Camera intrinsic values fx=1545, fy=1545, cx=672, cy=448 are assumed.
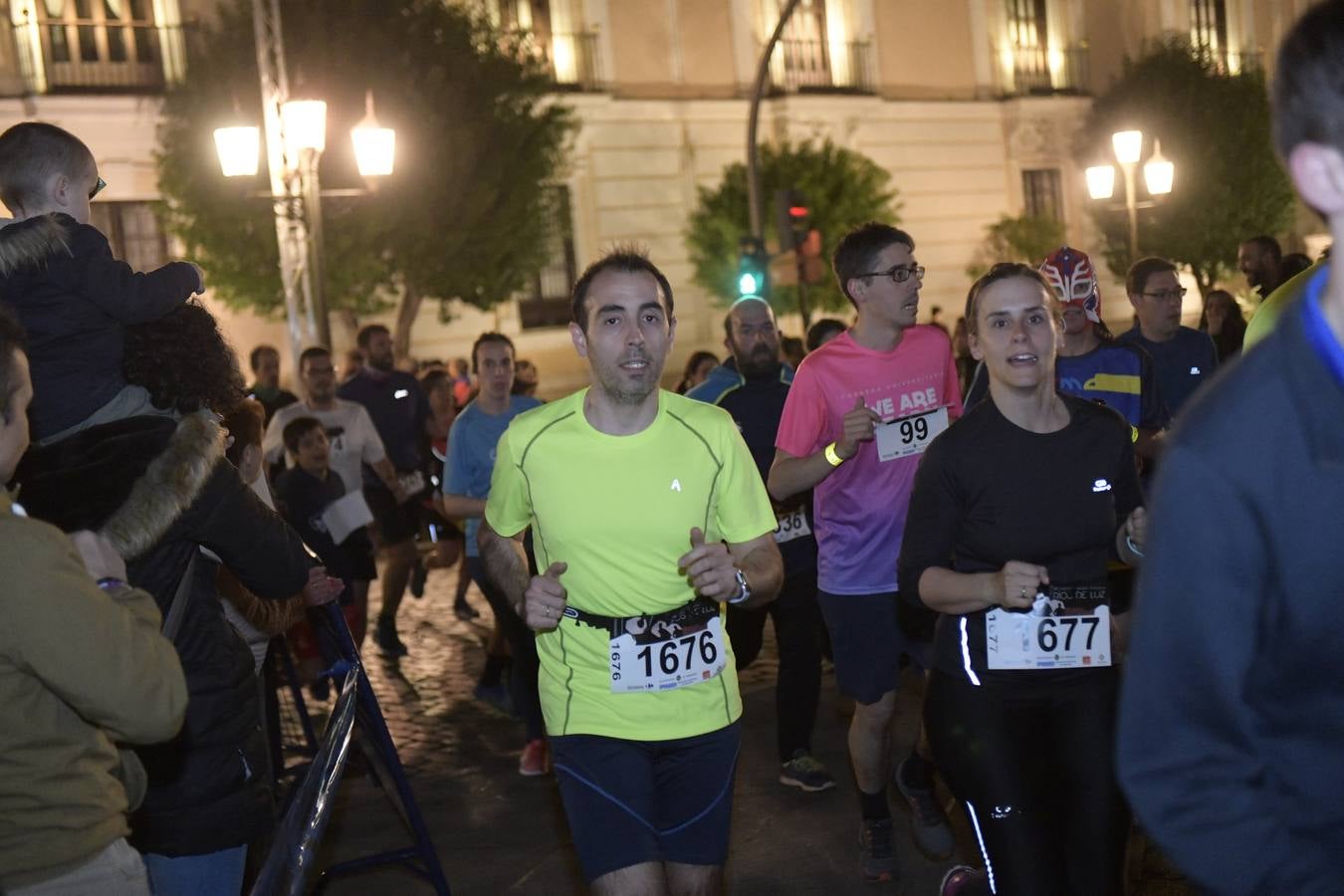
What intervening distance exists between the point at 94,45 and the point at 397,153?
16.7 ft

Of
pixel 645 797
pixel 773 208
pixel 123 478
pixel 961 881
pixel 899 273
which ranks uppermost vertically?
pixel 773 208

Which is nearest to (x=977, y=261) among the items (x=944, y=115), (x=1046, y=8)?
(x=944, y=115)

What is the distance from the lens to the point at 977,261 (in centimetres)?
3378

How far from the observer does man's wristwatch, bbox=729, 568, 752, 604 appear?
3.89 m

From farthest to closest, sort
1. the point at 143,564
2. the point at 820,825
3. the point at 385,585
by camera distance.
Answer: the point at 385,585 < the point at 820,825 < the point at 143,564

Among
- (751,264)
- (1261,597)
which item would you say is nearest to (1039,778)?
(1261,597)

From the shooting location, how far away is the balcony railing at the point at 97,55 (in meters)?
22.4

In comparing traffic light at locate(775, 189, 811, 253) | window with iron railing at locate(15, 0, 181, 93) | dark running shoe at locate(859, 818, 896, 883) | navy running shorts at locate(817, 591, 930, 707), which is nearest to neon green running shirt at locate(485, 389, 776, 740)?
navy running shorts at locate(817, 591, 930, 707)

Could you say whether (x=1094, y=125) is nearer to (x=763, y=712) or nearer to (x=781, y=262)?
(x=781, y=262)

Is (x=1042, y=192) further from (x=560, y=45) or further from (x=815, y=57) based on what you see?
(x=560, y=45)

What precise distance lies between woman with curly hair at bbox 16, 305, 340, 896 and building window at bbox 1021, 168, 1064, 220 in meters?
32.7

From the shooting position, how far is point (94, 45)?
23062 millimetres

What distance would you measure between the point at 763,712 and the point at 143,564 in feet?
16.7

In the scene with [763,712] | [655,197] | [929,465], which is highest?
[655,197]
